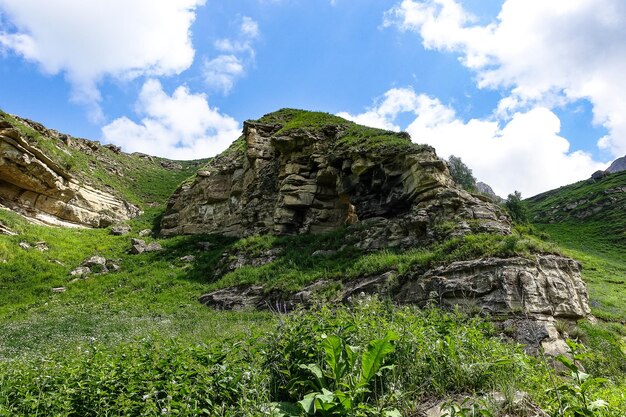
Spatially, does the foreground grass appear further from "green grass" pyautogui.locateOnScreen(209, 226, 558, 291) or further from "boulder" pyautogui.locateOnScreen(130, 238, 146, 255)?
"boulder" pyautogui.locateOnScreen(130, 238, 146, 255)

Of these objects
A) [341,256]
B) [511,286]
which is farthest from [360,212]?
[511,286]

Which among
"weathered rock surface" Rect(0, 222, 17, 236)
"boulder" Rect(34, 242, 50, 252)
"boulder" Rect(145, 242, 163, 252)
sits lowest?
"boulder" Rect(145, 242, 163, 252)

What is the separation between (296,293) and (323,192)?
11.1 m

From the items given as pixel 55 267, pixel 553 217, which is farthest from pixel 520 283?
pixel 553 217

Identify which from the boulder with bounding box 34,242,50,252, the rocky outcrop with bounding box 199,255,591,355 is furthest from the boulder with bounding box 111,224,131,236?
the rocky outcrop with bounding box 199,255,591,355

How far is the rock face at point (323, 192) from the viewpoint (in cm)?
1784

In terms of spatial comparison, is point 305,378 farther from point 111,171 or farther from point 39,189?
point 111,171

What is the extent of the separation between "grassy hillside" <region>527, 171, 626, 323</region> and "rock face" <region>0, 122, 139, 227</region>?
36158mm

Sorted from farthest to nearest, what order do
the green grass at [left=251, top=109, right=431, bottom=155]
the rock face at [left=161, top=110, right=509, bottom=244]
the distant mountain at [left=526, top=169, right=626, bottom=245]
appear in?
the distant mountain at [left=526, top=169, right=626, bottom=245] < the green grass at [left=251, top=109, right=431, bottom=155] < the rock face at [left=161, top=110, right=509, bottom=244]

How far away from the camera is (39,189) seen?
103 ft

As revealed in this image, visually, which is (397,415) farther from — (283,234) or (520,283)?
(283,234)

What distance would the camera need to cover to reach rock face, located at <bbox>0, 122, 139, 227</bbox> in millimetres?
29375

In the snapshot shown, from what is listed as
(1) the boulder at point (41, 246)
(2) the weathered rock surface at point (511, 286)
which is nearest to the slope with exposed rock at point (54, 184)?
(1) the boulder at point (41, 246)

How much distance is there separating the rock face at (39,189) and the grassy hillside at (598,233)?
119 feet
